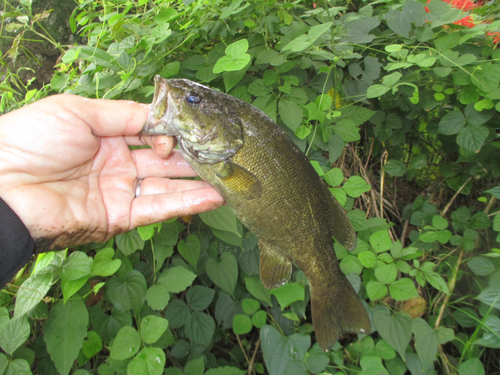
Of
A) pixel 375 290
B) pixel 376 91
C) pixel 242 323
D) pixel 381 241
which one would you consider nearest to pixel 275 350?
pixel 242 323

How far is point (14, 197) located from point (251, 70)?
131 cm

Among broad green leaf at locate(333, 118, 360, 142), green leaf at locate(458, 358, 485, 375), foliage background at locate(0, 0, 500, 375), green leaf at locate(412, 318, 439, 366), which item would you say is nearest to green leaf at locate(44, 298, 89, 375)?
foliage background at locate(0, 0, 500, 375)

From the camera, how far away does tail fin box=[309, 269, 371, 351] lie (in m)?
1.48

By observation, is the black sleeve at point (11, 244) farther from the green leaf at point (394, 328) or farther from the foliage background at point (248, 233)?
the green leaf at point (394, 328)

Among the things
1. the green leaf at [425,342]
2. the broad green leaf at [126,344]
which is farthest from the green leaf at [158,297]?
the green leaf at [425,342]

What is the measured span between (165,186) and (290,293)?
0.90m

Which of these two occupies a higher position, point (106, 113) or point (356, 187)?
point (106, 113)

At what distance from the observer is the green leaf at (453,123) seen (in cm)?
177

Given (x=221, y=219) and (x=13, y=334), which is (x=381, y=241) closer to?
(x=221, y=219)

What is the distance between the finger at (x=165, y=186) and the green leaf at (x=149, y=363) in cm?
75

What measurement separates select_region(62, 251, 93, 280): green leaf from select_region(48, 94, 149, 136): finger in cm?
57

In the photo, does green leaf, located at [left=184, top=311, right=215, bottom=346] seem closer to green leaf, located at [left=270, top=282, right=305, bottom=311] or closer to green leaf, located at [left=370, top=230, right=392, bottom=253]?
green leaf, located at [left=270, top=282, right=305, bottom=311]

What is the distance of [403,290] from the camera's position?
163cm

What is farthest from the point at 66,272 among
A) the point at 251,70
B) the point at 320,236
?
the point at 251,70
